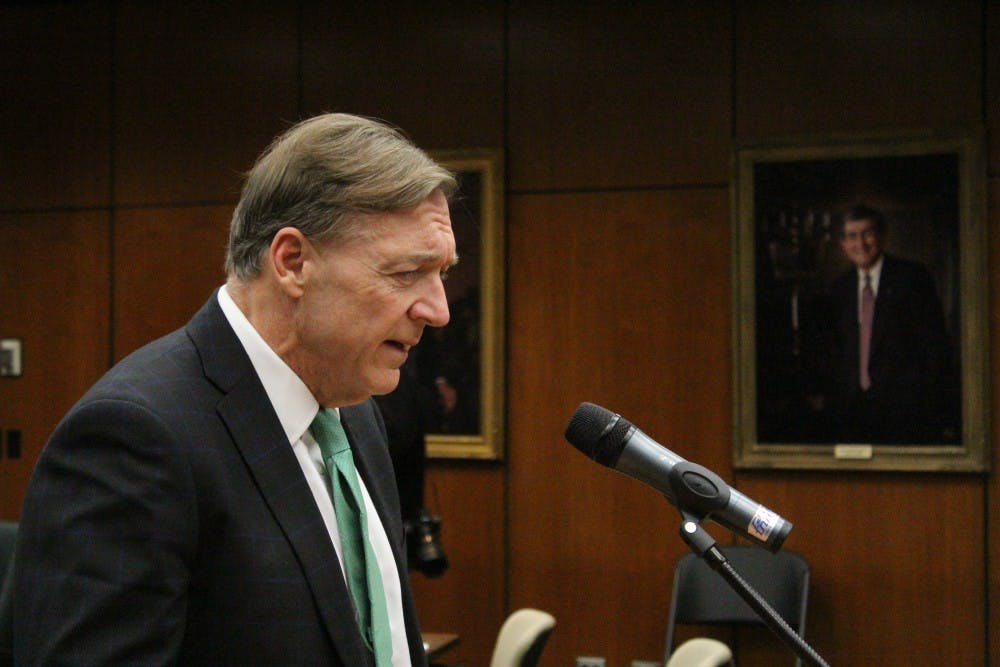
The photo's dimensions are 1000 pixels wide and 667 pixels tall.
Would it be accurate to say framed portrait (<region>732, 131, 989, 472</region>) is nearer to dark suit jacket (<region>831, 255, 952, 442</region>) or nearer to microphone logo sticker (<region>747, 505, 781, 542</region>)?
dark suit jacket (<region>831, 255, 952, 442</region>)

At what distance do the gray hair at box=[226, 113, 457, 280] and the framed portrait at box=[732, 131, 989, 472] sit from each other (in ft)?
12.3

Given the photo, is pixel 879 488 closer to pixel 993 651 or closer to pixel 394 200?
pixel 993 651

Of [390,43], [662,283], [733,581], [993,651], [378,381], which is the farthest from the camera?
[390,43]

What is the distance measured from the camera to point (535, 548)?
17.3 feet

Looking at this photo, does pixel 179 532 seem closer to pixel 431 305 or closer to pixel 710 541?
pixel 431 305

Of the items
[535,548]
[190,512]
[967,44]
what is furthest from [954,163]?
[190,512]

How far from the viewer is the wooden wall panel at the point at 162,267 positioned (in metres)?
5.75

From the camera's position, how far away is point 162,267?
5.81m

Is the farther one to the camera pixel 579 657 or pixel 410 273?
pixel 579 657

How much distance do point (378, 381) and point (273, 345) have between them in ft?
0.47

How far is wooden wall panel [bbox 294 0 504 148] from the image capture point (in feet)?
17.7

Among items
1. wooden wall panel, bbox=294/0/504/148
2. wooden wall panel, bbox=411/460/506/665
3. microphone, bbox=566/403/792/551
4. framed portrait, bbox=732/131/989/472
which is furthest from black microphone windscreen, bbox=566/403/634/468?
wooden wall panel, bbox=294/0/504/148

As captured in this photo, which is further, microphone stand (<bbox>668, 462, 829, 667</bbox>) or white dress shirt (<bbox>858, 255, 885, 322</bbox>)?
white dress shirt (<bbox>858, 255, 885, 322</bbox>)

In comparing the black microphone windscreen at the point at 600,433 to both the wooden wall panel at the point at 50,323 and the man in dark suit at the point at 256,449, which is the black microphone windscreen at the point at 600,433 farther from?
the wooden wall panel at the point at 50,323
